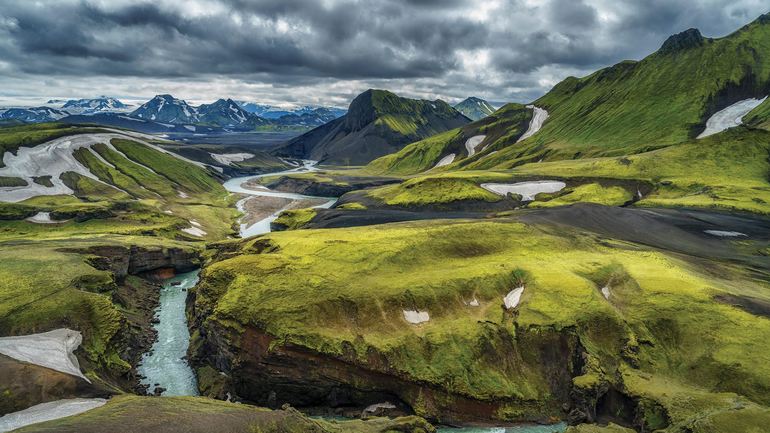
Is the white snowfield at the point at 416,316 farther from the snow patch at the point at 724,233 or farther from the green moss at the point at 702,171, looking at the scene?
the green moss at the point at 702,171

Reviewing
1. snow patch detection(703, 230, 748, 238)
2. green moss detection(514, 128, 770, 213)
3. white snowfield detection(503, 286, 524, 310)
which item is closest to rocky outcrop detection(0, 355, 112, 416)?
white snowfield detection(503, 286, 524, 310)

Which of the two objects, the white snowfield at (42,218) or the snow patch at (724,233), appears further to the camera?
the white snowfield at (42,218)

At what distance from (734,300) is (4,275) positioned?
101583mm

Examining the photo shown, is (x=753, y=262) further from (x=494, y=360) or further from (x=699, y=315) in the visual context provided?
(x=494, y=360)

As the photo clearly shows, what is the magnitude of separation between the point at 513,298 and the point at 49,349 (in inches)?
2248

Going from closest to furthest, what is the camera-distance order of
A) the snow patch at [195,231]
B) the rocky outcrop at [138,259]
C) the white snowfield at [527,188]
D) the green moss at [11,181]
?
1. the rocky outcrop at [138,259]
2. the snow patch at [195,231]
3. the white snowfield at [527,188]
4. the green moss at [11,181]

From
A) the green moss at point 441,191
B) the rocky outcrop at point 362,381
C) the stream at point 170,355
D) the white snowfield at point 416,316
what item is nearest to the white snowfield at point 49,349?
the stream at point 170,355

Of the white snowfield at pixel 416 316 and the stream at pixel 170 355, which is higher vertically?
the white snowfield at pixel 416 316

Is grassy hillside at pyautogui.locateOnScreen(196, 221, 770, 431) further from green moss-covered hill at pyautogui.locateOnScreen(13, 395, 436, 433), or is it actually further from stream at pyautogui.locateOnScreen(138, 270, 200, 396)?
green moss-covered hill at pyautogui.locateOnScreen(13, 395, 436, 433)

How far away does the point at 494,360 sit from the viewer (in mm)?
51844

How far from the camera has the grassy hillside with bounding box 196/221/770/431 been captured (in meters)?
48.1

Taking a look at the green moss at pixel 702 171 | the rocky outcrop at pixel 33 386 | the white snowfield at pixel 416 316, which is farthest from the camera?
the green moss at pixel 702 171

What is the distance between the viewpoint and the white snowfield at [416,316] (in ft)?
182

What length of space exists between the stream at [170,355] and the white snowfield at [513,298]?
138 feet
